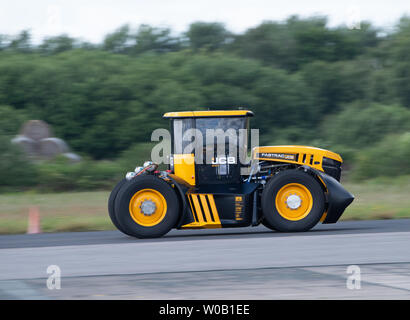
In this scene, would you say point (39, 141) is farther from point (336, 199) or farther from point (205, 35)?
point (205, 35)

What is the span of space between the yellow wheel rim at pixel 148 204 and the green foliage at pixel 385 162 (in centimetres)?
1731

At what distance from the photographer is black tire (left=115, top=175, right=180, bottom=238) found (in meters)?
11.4

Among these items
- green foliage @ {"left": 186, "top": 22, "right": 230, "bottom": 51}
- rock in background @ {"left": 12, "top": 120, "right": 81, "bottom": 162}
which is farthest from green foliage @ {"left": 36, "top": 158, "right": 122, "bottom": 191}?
green foliage @ {"left": 186, "top": 22, "right": 230, "bottom": 51}

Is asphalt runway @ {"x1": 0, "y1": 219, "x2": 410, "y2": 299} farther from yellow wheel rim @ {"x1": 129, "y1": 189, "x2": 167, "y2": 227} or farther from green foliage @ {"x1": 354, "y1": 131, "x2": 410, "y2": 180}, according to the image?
green foliage @ {"x1": 354, "y1": 131, "x2": 410, "y2": 180}

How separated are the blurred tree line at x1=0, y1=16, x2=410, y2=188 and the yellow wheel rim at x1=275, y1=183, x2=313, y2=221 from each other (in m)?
18.6

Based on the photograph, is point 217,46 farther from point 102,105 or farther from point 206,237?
point 206,237

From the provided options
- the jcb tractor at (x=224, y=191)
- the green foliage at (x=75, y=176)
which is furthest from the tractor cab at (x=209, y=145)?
the green foliage at (x=75, y=176)

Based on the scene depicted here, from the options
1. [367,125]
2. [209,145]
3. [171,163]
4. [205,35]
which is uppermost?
[205,35]

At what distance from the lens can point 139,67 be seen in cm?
4428

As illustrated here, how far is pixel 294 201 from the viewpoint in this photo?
1174 centimetres

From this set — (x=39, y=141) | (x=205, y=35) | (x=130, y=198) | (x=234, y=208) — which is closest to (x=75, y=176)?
(x=39, y=141)

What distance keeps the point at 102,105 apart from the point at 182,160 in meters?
29.8

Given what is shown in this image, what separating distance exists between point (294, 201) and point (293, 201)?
0.02m

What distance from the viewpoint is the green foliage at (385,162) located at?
27.9m
